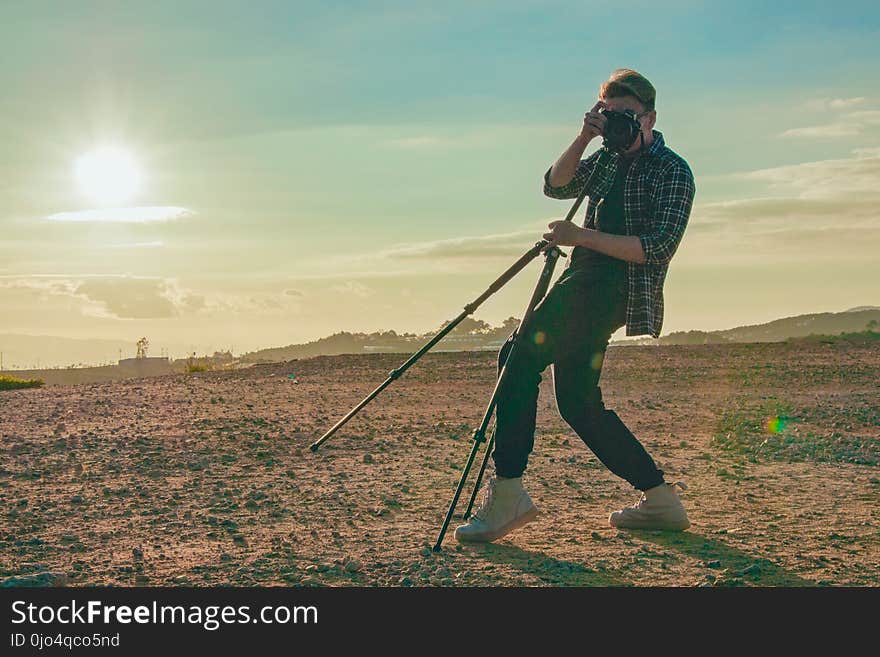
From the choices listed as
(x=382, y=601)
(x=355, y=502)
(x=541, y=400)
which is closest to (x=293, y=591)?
(x=382, y=601)

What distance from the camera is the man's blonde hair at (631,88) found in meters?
4.98

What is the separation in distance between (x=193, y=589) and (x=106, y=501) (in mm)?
2536

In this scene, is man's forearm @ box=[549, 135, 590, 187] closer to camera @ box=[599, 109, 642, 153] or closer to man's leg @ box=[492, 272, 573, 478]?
camera @ box=[599, 109, 642, 153]

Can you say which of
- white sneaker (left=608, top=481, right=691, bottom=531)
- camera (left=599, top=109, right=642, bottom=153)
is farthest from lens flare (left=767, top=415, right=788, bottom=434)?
camera (left=599, top=109, right=642, bottom=153)

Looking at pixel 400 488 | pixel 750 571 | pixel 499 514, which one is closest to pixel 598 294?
pixel 499 514

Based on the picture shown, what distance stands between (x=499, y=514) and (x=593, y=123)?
6.69 ft

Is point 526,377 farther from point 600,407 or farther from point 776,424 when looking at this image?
point 776,424

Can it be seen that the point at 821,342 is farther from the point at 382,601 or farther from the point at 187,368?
the point at 382,601

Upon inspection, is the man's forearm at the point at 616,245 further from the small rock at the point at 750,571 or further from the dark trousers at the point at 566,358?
the small rock at the point at 750,571

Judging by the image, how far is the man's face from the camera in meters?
4.98

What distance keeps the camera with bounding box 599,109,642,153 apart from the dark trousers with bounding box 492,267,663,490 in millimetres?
644

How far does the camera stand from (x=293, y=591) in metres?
4.14

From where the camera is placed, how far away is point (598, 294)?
16.6ft

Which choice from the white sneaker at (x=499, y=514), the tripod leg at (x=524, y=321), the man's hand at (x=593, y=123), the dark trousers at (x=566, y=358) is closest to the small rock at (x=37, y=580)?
the tripod leg at (x=524, y=321)
